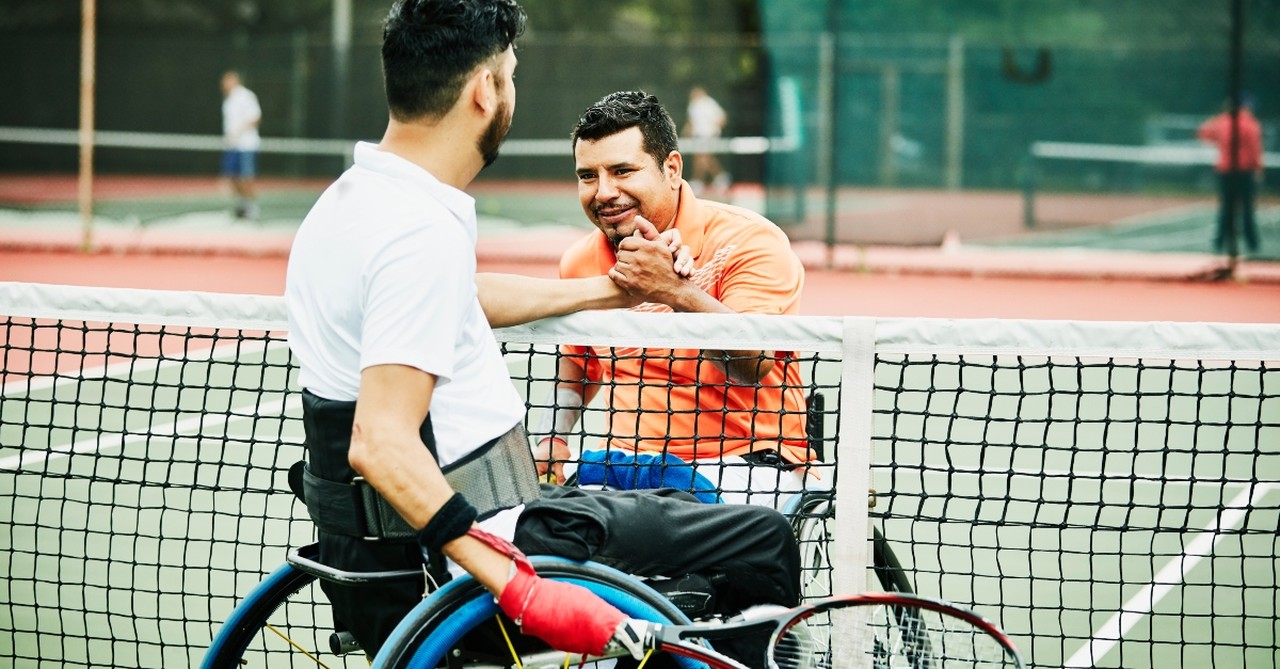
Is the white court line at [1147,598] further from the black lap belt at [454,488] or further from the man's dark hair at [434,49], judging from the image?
the man's dark hair at [434,49]

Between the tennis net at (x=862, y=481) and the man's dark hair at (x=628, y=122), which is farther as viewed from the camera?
the man's dark hair at (x=628, y=122)

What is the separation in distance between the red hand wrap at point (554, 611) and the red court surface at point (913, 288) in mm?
9432

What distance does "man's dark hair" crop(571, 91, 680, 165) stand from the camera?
3.74 metres

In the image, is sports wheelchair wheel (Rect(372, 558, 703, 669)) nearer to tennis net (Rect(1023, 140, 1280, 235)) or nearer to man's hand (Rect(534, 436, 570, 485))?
man's hand (Rect(534, 436, 570, 485))

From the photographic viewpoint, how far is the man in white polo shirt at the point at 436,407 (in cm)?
236

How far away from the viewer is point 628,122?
12.2 feet

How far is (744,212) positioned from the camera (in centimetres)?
390

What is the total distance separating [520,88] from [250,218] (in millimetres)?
4636

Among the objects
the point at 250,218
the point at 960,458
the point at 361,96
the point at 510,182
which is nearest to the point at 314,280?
the point at 960,458

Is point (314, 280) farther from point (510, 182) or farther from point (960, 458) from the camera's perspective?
point (510, 182)

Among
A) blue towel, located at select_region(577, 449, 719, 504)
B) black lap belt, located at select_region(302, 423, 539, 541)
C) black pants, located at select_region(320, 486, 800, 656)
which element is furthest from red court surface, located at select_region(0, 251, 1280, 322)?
black lap belt, located at select_region(302, 423, 539, 541)

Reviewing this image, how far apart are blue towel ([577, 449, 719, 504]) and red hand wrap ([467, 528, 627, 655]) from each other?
2.78 ft

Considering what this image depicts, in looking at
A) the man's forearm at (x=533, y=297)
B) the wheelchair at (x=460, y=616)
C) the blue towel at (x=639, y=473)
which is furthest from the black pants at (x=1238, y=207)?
the wheelchair at (x=460, y=616)

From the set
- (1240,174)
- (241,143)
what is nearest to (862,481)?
(1240,174)
